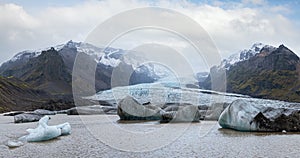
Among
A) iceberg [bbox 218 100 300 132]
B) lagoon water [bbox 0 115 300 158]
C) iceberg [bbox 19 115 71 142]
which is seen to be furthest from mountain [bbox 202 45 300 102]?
iceberg [bbox 19 115 71 142]

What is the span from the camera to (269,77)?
→ 152m

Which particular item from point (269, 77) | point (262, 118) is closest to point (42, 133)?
point (262, 118)

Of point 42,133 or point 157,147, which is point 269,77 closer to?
point 157,147

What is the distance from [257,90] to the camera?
14350 centimetres

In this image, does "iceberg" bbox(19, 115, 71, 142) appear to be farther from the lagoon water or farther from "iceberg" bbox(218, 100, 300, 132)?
"iceberg" bbox(218, 100, 300, 132)

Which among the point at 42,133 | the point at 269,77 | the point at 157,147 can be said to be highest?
the point at 269,77

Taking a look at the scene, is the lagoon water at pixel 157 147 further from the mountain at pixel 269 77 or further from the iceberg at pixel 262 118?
the mountain at pixel 269 77

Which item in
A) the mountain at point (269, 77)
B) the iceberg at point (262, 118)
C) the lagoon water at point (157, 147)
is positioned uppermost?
the mountain at point (269, 77)

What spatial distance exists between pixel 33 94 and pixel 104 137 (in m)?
92.8

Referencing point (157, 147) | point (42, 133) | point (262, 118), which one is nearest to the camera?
point (157, 147)

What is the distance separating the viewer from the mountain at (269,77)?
13295 cm

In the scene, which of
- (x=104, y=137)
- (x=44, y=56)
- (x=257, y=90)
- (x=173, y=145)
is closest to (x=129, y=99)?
(x=104, y=137)

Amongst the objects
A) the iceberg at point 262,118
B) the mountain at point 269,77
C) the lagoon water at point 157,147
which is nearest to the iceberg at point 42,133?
the lagoon water at point 157,147

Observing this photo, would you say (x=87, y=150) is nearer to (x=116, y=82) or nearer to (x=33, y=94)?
(x=116, y=82)
